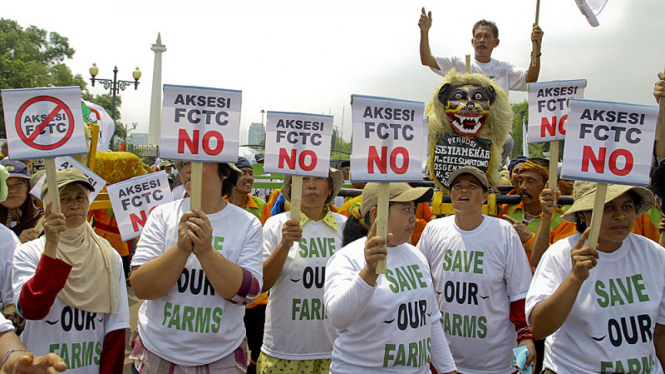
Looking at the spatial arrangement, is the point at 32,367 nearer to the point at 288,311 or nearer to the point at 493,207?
the point at 288,311

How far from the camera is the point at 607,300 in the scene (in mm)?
2549

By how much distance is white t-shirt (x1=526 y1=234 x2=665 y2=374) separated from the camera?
99.2 inches

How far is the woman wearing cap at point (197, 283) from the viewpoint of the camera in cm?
257

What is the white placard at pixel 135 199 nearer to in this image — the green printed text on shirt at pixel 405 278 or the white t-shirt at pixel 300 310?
the white t-shirt at pixel 300 310

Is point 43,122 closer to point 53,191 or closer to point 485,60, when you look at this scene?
point 53,191

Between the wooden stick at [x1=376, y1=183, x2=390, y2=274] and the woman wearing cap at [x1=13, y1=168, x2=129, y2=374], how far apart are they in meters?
1.67

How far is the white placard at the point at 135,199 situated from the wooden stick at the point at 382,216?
2.77 meters

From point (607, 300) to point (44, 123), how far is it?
316 centimetres

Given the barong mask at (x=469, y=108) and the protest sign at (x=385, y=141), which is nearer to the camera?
the protest sign at (x=385, y=141)

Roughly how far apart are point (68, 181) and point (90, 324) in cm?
86

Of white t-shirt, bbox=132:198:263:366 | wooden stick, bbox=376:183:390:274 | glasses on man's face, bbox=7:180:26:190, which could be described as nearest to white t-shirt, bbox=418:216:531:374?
wooden stick, bbox=376:183:390:274

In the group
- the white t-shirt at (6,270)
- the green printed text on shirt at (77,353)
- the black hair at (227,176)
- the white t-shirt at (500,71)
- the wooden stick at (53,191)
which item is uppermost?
the white t-shirt at (500,71)

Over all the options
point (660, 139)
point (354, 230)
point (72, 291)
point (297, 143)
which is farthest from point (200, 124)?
point (660, 139)

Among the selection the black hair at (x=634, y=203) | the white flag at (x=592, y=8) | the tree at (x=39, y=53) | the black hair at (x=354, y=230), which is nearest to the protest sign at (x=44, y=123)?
the black hair at (x=354, y=230)
